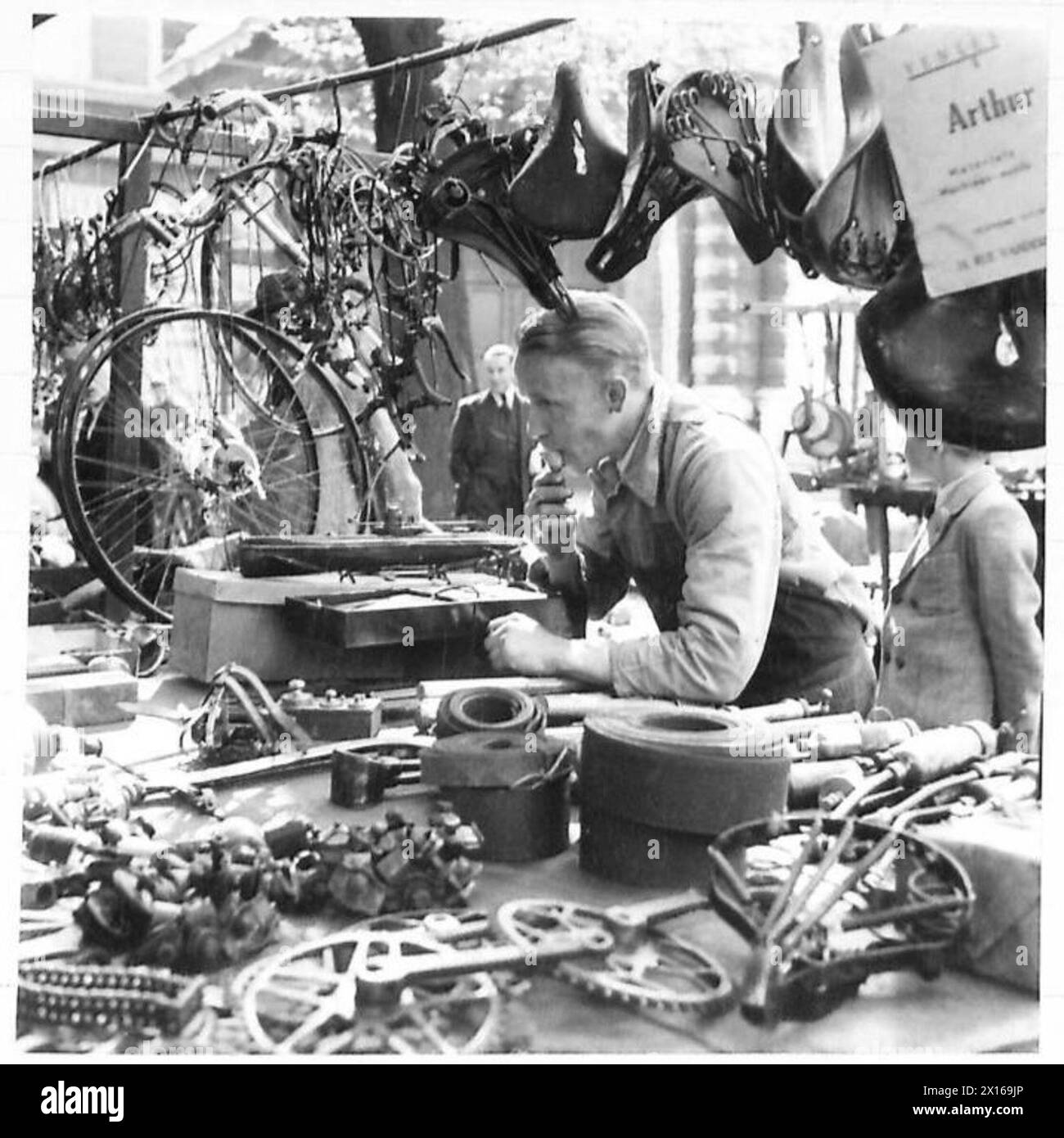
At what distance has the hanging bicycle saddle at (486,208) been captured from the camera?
284cm

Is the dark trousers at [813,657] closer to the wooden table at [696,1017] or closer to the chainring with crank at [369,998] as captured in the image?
the wooden table at [696,1017]

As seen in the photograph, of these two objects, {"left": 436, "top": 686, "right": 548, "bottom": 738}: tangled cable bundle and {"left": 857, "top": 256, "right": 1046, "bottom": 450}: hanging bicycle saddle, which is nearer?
{"left": 436, "top": 686, "right": 548, "bottom": 738}: tangled cable bundle

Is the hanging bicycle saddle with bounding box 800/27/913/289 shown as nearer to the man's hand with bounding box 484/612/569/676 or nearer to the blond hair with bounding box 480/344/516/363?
the blond hair with bounding box 480/344/516/363

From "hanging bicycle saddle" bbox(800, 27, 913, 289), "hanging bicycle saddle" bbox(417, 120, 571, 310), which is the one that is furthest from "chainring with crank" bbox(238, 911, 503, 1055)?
"hanging bicycle saddle" bbox(800, 27, 913, 289)

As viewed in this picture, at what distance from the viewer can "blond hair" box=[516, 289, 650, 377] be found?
280 cm

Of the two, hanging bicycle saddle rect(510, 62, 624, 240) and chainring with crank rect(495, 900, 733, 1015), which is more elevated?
hanging bicycle saddle rect(510, 62, 624, 240)

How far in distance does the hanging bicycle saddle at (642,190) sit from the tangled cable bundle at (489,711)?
914mm

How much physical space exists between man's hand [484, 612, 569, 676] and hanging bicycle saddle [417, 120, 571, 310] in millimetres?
685

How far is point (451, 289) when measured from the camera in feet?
9.41

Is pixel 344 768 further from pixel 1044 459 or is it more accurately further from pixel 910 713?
pixel 1044 459

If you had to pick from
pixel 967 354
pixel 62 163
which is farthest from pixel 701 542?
pixel 62 163
